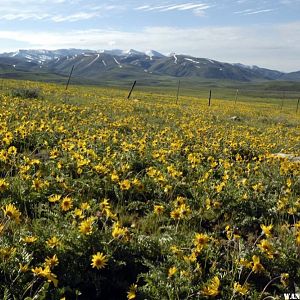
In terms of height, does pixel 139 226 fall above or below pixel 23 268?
below

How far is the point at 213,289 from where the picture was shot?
379 centimetres

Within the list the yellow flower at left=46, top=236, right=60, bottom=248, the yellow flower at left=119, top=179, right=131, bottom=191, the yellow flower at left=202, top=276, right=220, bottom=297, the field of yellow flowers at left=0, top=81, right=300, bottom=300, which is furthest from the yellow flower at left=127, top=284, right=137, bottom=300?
the yellow flower at left=119, top=179, right=131, bottom=191

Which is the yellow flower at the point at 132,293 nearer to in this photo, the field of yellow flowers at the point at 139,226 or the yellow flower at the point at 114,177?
the field of yellow flowers at the point at 139,226

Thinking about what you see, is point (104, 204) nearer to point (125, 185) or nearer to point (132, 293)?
point (125, 185)

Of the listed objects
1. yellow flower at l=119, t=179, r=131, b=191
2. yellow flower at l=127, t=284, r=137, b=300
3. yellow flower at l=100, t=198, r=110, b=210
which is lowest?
yellow flower at l=127, t=284, r=137, b=300

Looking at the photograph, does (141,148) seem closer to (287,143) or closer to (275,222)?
(275,222)

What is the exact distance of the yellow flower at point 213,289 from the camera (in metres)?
3.73

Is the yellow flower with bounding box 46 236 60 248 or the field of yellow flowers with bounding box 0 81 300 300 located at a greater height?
the yellow flower with bounding box 46 236 60 248

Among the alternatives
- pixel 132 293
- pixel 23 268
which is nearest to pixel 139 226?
pixel 132 293

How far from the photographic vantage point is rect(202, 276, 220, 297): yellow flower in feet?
12.3

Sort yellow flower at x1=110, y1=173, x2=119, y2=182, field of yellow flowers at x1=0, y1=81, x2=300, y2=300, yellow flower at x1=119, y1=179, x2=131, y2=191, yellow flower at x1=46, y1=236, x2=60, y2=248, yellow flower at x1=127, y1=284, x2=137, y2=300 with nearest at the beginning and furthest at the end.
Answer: yellow flower at x1=127, y1=284, x2=137, y2=300 → field of yellow flowers at x1=0, y1=81, x2=300, y2=300 → yellow flower at x1=46, y1=236, x2=60, y2=248 → yellow flower at x1=119, y1=179, x2=131, y2=191 → yellow flower at x1=110, y1=173, x2=119, y2=182

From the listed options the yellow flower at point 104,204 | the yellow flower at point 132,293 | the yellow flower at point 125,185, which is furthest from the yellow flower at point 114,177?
the yellow flower at point 132,293

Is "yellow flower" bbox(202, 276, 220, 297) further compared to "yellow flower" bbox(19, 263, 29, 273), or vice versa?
"yellow flower" bbox(202, 276, 220, 297)

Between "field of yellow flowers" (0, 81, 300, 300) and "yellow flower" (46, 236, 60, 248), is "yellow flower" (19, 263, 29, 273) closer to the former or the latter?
"field of yellow flowers" (0, 81, 300, 300)
